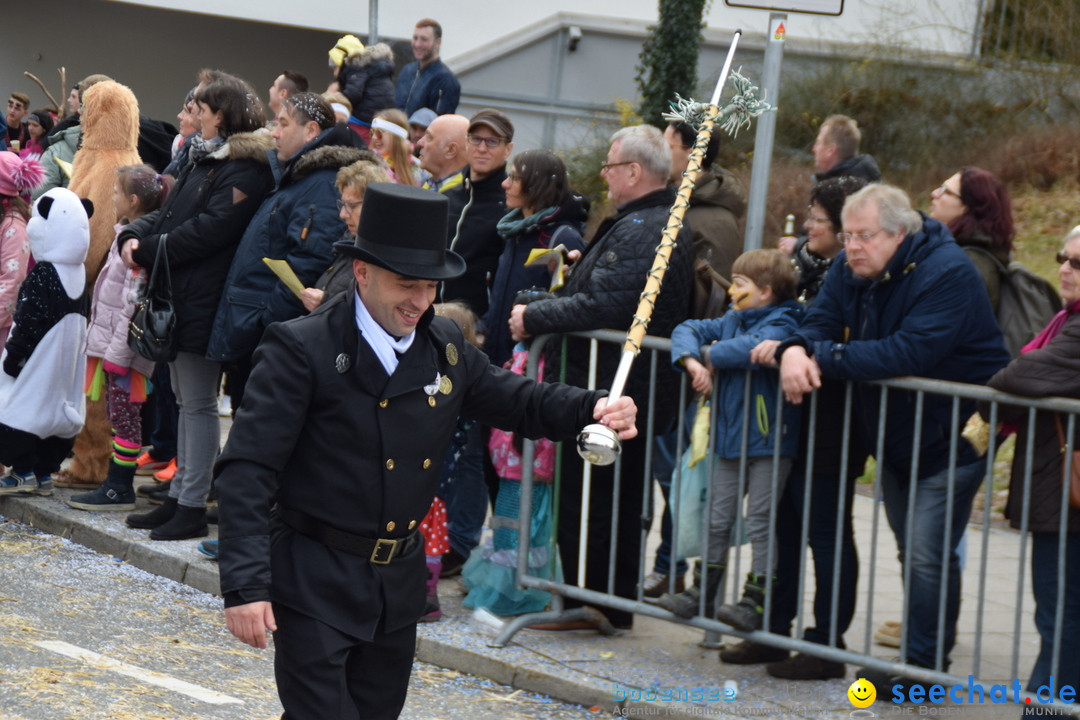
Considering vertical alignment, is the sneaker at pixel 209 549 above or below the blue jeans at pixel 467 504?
below

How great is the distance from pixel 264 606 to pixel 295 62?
66.1ft

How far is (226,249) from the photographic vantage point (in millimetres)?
7270

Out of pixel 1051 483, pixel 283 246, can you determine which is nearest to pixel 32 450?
pixel 283 246

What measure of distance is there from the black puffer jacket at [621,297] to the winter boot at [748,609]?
86cm

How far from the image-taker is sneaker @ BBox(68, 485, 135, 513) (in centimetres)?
787

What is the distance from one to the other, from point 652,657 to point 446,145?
3346 millimetres

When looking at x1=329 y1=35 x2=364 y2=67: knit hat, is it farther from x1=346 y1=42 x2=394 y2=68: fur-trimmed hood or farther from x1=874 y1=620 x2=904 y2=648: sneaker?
x1=874 y1=620 x2=904 y2=648: sneaker

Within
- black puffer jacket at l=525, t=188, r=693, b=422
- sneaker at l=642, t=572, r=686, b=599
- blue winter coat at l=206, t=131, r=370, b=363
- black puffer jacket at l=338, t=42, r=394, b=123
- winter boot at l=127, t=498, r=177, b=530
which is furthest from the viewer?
black puffer jacket at l=338, t=42, r=394, b=123

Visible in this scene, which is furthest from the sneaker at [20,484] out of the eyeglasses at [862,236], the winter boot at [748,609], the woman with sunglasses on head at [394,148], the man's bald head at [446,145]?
the eyeglasses at [862,236]

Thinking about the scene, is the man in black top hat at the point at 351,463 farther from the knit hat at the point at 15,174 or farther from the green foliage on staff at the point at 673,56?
the green foliage on staff at the point at 673,56

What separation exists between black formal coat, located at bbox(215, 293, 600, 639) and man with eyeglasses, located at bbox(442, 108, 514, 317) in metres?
3.33

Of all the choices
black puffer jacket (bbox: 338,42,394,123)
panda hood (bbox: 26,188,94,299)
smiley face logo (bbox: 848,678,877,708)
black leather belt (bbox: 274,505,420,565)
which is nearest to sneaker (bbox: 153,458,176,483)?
panda hood (bbox: 26,188,94,299)

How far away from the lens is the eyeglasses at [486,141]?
23.4ft

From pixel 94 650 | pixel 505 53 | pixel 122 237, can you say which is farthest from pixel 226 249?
pixel 505 53
